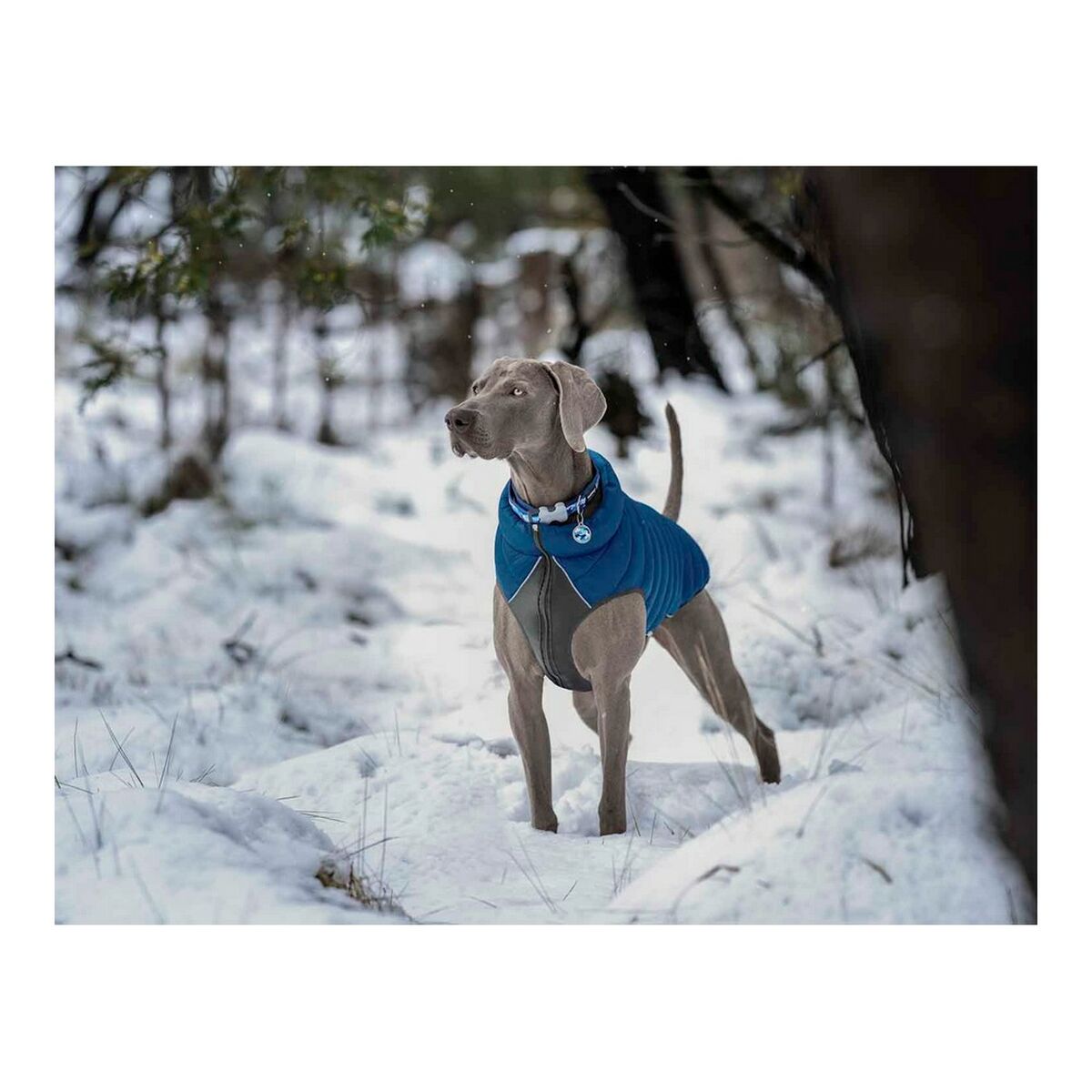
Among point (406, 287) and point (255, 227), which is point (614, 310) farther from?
point (255, 227)

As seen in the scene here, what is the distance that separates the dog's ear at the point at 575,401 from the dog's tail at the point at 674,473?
0.60 meters

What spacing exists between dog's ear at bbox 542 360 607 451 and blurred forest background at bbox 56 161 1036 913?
71 cm

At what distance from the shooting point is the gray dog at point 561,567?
3023 mm

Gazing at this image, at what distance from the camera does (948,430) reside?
2.12 meters

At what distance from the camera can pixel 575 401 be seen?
3.05m

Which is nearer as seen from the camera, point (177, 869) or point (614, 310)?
point (177, 869)

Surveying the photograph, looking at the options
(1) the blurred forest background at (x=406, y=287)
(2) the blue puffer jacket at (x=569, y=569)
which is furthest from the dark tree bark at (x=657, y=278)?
(2) the blue puffer jacket at (x=569, y=569)

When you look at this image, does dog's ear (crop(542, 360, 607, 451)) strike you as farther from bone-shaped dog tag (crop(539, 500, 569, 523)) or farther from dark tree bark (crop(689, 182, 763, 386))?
dark tree bark (crop(689, 182, 763, 386))

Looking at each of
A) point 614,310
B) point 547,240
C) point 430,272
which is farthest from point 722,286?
point 430,272

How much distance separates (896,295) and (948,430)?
264 millimetres

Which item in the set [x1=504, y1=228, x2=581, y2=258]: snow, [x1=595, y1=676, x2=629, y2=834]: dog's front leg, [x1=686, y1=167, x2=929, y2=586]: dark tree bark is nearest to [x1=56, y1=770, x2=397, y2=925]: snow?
[x1=595, y1=676, x2=629, y2=834]: dog's front leg

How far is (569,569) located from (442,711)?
1.64 metres

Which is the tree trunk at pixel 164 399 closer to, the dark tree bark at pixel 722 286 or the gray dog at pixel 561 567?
the dark tree bark at pixel 722 286

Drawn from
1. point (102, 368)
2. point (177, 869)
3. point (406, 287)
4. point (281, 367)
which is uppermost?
point (406, 287)
